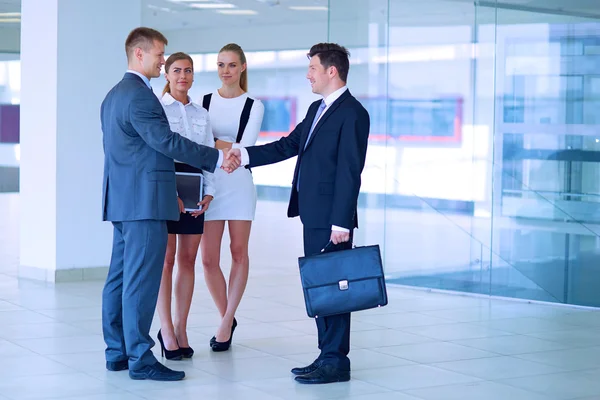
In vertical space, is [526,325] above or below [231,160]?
below

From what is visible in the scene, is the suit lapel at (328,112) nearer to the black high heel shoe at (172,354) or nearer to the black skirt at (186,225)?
the black skirt at (186,225)

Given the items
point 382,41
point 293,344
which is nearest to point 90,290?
point 293,344

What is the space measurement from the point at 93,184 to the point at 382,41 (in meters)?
2.75

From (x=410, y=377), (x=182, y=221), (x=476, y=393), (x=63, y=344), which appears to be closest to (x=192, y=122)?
(x=182, y=221)

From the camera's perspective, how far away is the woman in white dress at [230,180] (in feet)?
18.2

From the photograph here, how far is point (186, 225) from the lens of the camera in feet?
17.3

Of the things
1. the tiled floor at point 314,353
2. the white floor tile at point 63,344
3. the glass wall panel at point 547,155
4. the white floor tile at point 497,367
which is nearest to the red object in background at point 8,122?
the tiled floor at point 314,353

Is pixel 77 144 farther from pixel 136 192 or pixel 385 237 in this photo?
pixel 136 192

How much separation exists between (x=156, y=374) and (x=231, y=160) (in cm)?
113

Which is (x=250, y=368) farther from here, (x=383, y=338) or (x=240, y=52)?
(x=240, y=52)

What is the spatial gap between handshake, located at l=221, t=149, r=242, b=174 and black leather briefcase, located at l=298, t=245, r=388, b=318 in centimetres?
68

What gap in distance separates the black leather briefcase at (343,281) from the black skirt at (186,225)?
0.81 metres

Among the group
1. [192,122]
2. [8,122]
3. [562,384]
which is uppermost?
[8,122]

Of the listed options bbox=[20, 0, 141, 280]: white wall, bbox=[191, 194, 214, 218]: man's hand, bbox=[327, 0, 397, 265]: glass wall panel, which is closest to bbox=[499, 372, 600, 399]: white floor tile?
bbox=[191, 194, 214, 218]: man's hand
